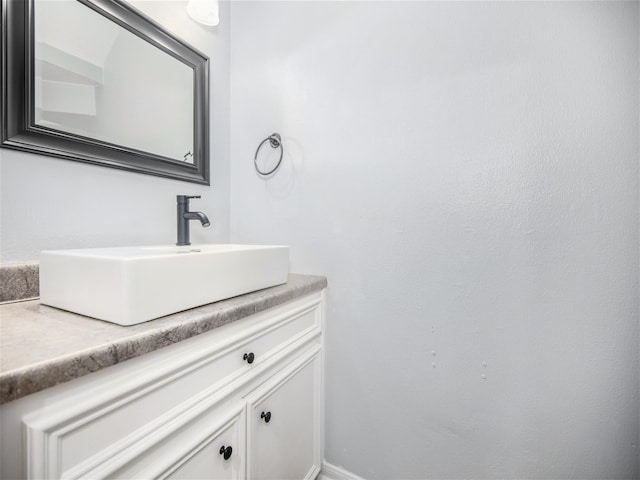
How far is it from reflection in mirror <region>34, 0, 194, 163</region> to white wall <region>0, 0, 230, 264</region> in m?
0.09

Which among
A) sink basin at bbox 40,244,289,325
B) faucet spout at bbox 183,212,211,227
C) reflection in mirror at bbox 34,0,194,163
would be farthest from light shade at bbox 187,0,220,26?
sink basin at bbox 40,244,289,325

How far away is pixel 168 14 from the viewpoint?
117 cm

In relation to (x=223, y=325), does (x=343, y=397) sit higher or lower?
lower

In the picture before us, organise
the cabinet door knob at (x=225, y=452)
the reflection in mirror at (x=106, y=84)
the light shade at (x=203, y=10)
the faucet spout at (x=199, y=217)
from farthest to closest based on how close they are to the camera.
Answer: the light shade at (x=203, y=10) → the faucet spout at (x=199, y=217) → the reflection in mirror at (x=106, y=84) → the cabinet door knob at (x=225, y=452)

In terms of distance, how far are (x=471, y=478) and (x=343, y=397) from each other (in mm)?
486

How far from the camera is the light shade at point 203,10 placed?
117 cm

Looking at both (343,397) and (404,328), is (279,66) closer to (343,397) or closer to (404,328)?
(404,328)

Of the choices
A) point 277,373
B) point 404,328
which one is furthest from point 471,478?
point 277,373

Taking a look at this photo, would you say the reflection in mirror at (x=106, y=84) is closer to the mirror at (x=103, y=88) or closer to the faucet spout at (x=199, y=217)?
the mirror at (x=103, y=88)

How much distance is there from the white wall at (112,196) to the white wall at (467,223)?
0.27 meters

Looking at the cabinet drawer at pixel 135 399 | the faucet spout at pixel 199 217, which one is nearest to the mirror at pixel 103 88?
the faucet spout at pixel 199 217

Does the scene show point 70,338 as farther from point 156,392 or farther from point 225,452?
point 225,452

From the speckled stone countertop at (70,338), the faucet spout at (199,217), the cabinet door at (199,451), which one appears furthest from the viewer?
the faucet spout at (199,217)

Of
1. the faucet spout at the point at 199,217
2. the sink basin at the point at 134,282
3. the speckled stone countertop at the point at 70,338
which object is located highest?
the faucet spout at the point at 199,217
